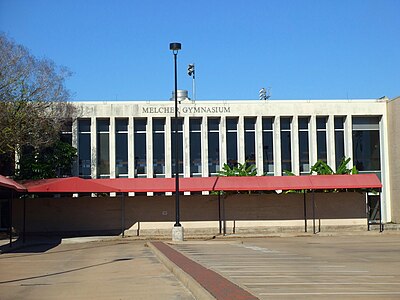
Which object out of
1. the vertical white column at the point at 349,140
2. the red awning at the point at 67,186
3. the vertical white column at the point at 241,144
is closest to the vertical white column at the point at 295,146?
the vertical white column at the point at 349,140

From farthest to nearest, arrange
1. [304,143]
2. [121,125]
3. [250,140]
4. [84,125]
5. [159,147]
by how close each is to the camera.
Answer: [304,143] < [250,140] < [159,147] < [121,125] < [84,125]

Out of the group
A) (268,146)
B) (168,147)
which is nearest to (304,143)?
(268,146)

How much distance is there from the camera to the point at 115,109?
47.4 m

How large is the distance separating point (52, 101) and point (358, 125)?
2484 centimetres

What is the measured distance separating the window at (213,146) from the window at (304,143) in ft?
22.2

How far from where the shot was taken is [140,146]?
48219 millimetres

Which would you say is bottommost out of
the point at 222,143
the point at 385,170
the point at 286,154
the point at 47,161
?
the point at 385,170

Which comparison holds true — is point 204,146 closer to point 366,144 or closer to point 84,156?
point 84,156

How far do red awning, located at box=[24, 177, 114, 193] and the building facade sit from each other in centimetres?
1112

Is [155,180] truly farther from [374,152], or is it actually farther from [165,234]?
[374,152]

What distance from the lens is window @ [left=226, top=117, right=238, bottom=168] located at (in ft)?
159

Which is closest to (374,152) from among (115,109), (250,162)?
(250,162)

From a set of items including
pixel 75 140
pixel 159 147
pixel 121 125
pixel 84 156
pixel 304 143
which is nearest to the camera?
pixel 75 140

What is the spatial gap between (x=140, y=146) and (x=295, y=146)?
12389mm
